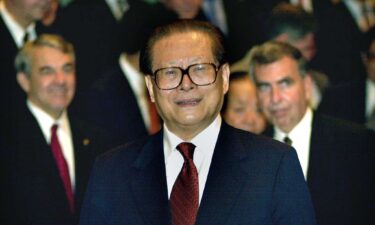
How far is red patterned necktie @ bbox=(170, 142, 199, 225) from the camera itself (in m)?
1.85

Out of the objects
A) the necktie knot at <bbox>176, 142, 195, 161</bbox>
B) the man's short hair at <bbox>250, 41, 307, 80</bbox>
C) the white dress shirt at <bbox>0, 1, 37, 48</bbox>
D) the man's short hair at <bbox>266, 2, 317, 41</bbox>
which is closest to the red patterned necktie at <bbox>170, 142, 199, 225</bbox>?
the necktie knot at <bbox>176, 142, 195, 161</bbox>

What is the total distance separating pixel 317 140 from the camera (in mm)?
2463

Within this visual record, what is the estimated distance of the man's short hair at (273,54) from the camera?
248cm

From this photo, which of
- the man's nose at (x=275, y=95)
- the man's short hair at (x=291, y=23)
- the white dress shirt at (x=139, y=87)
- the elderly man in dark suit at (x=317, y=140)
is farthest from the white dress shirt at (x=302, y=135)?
the white dress shirt at (x=139, y=87)

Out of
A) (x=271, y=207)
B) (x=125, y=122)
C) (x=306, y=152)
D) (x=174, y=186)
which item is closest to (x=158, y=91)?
(x=174, y=186)

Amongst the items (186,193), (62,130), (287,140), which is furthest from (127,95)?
(186,193)

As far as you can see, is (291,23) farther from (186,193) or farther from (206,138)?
(186,193)

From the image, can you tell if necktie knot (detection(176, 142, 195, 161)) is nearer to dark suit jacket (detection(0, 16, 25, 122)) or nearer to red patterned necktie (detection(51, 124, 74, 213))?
red patterned necktie (detection(51, 124, 74, 213))

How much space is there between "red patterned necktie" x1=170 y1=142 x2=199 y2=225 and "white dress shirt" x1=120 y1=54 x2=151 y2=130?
1.97 feet

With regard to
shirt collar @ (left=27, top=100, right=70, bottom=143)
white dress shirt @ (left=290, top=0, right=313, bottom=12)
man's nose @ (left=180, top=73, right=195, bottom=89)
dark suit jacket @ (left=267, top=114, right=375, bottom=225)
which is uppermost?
white dress shirt @ (left=290, top=0, right=313, bottom=12)

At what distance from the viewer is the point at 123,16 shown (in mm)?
2525

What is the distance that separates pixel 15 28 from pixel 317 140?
122 centimetres

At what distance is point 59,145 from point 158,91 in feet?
2.48

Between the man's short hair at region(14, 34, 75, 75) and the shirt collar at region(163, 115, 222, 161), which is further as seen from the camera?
the man's short hair at region(14, 34, 75, 75)
